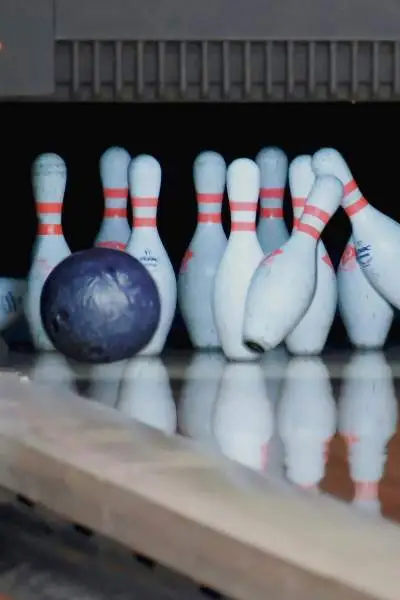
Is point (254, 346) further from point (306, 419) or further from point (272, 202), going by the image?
point (306, 419)

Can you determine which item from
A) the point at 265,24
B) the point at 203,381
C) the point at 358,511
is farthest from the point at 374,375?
the point at 358,511

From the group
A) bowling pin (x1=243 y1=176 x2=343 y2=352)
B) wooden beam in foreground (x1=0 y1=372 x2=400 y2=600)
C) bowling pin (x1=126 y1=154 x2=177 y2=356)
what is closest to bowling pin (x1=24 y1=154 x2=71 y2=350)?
bowling pin (x1=126 y1=154 x2=177 y2=356)

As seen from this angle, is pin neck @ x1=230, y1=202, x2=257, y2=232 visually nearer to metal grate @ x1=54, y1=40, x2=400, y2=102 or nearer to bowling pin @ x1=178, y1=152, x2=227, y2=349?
bowling pin @ x1=178, y1=152, x2=227, y2=349

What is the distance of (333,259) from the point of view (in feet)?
9.91

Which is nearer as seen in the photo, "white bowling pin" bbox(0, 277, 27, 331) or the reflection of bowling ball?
the reflection of bowling ball

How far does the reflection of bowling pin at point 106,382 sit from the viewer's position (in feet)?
6.50

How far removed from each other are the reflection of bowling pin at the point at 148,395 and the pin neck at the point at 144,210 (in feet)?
0.88

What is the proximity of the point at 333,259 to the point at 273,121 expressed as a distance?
1.12ft

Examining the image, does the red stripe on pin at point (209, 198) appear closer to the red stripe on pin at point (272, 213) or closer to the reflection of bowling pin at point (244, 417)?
the red stripe on pin at point (272, 213)

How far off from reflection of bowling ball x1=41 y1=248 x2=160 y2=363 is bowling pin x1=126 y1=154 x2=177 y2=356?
17 cm

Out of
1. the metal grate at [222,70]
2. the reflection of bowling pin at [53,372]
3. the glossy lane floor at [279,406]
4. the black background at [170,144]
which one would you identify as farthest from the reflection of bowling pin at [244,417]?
the black background at [170,144]

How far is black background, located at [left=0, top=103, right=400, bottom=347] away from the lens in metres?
3.02

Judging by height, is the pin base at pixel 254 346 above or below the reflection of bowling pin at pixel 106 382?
above

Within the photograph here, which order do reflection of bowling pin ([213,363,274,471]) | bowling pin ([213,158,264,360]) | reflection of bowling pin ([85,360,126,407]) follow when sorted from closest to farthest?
reflection of bowling pin ([213,363,274,471]) → reflection of bowling pin ([85,360,126,407]) → bowling pin ([213,158,264,360])
